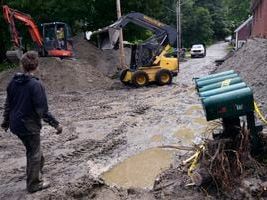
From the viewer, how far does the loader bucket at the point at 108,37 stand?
19.5 metres

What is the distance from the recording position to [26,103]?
601cm

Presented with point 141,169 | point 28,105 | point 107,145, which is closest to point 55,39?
point 107,145

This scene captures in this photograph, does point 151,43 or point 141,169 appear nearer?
point 141,169

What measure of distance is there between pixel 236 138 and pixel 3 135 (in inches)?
265

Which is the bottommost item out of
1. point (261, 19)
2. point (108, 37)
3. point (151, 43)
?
point (151, 43)

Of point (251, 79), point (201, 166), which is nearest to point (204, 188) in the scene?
point (201, 166)

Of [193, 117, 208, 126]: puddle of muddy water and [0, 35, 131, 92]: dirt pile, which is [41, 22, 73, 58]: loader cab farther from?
[193, 117, 208, 126]: puddle of muddy water

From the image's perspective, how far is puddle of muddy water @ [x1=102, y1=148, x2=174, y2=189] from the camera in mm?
7048

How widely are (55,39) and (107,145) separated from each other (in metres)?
13.9

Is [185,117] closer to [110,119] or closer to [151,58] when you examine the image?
[110,119]

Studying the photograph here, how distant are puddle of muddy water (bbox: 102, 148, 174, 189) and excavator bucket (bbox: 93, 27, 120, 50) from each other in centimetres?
1133

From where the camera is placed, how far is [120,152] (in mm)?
8852

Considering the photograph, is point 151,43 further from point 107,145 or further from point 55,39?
point 107,145

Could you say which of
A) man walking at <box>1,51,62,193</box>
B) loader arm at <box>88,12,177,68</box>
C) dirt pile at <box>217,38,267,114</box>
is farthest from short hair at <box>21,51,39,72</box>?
loader arm at <box>88,12,177,68</box>
